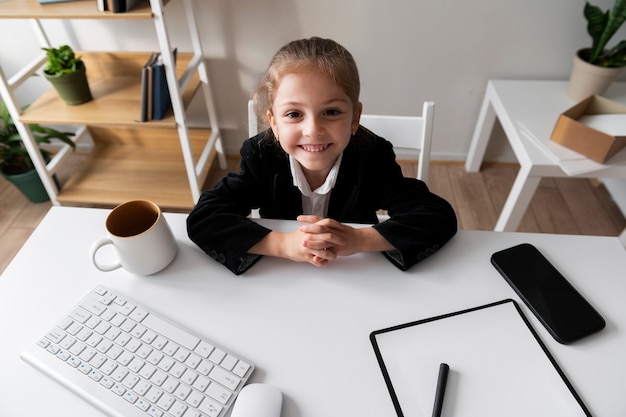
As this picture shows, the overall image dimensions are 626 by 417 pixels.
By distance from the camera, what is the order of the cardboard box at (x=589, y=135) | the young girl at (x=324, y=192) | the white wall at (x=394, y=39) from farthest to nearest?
the white wall at (x=394, y=39) → the cardboard box at (x=589, y=135) → the young girl at (x=324, y=192)

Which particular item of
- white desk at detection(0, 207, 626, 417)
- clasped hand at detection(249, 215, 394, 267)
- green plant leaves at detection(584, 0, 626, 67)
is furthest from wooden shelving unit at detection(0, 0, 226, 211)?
green plant leaves at detection(584, 0, 626, 67)

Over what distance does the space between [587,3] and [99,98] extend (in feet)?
6.06

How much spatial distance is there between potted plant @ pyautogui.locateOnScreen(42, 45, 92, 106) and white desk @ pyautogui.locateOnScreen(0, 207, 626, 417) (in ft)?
3.25

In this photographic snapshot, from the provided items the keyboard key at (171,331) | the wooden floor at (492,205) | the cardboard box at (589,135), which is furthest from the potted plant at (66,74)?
the cardboard box at (589,135)

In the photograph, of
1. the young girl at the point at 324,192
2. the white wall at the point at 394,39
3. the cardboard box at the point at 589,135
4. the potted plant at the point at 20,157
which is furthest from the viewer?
the potted plant at the point at 20,157

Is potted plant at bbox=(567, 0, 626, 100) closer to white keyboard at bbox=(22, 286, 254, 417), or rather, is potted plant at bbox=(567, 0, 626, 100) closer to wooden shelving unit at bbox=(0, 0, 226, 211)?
wooden shelving unit at bbox=(0, 0, 226, 211)

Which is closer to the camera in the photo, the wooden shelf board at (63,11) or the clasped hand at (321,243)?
the clasped hand at (321,243)

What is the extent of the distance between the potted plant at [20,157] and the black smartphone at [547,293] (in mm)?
1840

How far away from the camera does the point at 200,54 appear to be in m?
1.75

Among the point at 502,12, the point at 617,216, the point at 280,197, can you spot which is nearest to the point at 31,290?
the point at 280,197

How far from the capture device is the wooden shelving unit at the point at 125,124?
4.59ft

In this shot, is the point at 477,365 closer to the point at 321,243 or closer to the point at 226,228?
the point at 321,243

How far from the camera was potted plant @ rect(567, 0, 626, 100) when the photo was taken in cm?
143

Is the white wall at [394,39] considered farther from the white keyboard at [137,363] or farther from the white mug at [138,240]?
the white keyboard at [137,363]
